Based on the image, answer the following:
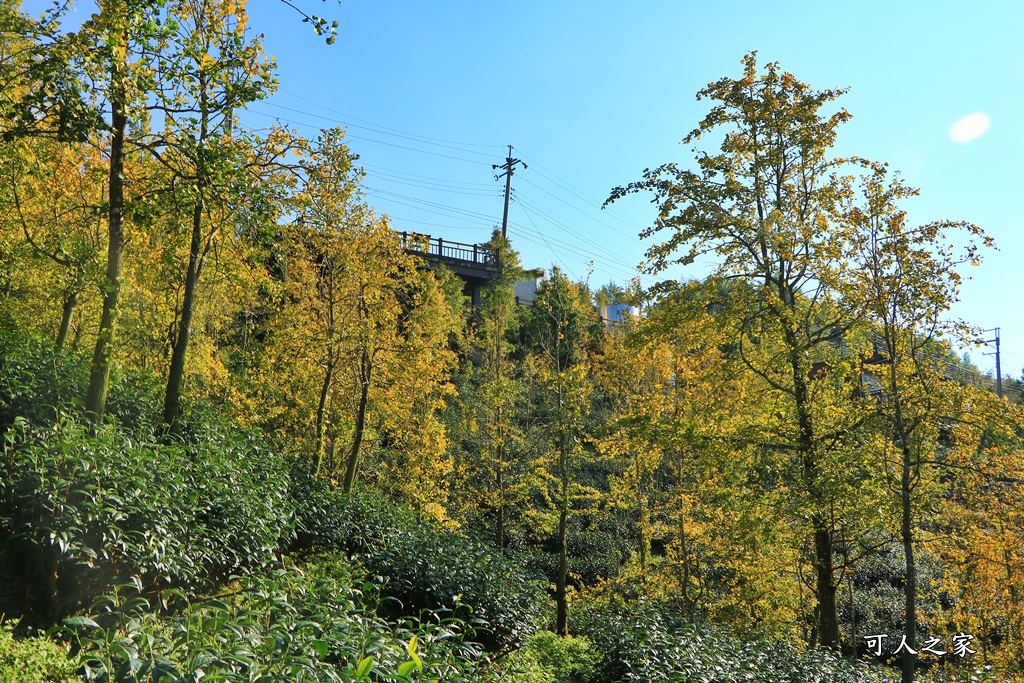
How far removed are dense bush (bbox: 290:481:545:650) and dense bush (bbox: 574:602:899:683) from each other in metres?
1.30

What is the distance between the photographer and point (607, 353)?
2081cm

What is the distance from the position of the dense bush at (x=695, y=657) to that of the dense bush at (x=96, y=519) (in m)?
4.65

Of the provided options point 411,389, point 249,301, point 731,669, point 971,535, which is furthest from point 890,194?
point 249,301

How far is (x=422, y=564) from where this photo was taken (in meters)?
10.4

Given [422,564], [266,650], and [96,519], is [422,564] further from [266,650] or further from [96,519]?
[266,650]

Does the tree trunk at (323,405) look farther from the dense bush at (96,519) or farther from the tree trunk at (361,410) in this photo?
the dense bush at (96,519)

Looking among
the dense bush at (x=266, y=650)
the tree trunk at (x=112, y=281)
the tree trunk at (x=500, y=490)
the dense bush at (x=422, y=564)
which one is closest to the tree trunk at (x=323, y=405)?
the dense bush at (x=422, y=564)

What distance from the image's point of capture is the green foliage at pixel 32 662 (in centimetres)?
474

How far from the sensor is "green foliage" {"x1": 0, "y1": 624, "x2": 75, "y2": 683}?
15.6 feet

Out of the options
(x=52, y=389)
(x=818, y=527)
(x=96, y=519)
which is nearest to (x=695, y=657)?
(x=818, y=527)

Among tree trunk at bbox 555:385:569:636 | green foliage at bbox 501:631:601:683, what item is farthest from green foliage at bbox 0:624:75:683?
tree trunk at bbox 555:385:569:636

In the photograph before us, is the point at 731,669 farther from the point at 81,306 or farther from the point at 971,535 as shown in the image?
the point at 81,306

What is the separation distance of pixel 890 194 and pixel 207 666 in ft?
27.7

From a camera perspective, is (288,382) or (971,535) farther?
(288,382)
